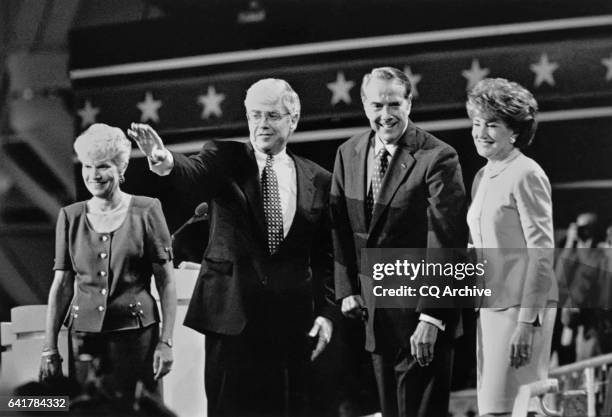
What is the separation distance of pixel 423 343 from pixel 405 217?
46 cm

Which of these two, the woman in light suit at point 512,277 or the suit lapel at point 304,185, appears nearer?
the woman in light suit at point 512,277

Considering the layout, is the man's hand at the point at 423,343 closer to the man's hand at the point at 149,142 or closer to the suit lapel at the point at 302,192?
the suit lapel at the point at 302,192

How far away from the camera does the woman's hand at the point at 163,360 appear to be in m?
2.95

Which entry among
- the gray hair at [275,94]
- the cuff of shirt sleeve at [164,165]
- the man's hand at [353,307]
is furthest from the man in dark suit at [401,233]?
the cuff of shirt sleeve at [164,165]

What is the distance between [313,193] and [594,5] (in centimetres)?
131

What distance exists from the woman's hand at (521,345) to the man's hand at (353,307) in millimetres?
554

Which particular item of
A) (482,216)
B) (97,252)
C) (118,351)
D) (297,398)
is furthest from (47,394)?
(482,216)

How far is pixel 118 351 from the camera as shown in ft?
9.75

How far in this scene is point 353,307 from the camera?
2.89 meters

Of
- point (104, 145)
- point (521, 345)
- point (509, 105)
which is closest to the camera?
point (521, 345)

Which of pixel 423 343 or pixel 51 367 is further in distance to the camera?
pixel 51 367

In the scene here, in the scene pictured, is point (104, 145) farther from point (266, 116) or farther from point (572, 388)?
point (572, 388)

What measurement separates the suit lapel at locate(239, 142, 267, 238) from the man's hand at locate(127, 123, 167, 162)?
0.32 m

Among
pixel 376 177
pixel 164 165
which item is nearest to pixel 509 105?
pixel 376 177
